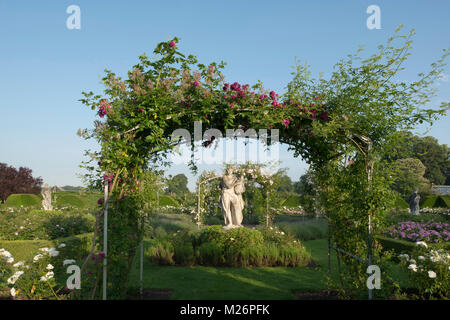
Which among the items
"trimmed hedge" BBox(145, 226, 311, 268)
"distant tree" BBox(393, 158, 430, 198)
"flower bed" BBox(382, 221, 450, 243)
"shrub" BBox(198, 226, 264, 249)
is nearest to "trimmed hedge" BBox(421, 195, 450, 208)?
"distant tree" BBox(393, 158, 430, 198)

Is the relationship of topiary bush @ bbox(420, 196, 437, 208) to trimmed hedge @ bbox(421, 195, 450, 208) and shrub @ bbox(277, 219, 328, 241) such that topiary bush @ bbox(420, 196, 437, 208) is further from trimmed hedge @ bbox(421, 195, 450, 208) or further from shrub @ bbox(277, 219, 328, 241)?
shrub @ bbox(277, 219, 328, 241)

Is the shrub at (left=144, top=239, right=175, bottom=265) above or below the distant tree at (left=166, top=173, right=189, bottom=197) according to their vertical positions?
below

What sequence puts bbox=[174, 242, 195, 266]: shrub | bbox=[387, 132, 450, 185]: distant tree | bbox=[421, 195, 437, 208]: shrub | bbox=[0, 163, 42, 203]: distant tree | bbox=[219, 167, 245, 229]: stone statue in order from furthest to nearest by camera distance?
bbox=[387, 132, 450, 185]: distant tree < bbox=[0, 163, 42, 203]: distant tree < bbox=[421, 195, 437, 208]: shrub < bbox=[219, 167, 245, 229]: stone statue < bbox=[174, 242, 195, 266]: shrub

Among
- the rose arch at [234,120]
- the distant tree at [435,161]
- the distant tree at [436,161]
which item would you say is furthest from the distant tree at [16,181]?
the distant tree at [435,161]

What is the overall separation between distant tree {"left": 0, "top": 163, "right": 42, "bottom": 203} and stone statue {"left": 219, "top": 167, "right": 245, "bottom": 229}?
87.4 ft

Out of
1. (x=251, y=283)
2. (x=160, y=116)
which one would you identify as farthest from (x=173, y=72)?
(x=251, y=283)

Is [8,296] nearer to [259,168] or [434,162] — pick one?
[259,168]

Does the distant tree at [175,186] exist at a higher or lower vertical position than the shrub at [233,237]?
higher

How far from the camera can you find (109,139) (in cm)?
435

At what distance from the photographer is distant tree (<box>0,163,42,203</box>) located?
2983 cm

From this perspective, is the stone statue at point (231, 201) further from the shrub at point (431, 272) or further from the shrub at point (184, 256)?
the shrub at point (431, 272)

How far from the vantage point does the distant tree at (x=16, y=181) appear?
29.8 meters

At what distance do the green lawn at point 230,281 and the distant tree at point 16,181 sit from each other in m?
27.2
